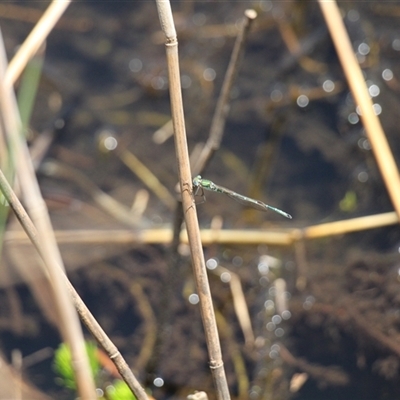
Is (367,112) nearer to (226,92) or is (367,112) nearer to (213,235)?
(226,92)

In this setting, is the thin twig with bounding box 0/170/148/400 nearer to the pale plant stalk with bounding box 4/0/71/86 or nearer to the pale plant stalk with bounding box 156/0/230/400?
the pale plant stalk with bounding box 156/0/230/400

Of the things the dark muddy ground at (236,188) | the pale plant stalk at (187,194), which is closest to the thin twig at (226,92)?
the dark muddy ground at (236,188)

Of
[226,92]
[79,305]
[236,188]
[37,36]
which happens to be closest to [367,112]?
[226,92]

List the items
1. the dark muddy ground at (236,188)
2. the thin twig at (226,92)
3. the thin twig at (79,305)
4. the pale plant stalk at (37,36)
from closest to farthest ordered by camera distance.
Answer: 1. the thin twig at (79,305)
2. the thin twig at (226,92)
3. the pale plant stalk at (37,36)
4. the dark muddy ground at (236,188)

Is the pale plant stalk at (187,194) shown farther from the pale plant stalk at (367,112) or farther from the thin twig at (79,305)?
the pale plant stalk at (367,112)

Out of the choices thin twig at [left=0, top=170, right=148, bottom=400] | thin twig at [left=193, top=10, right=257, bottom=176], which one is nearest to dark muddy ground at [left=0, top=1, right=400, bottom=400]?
thin twig at [left=193, top=10, right=257, bottom=176]
